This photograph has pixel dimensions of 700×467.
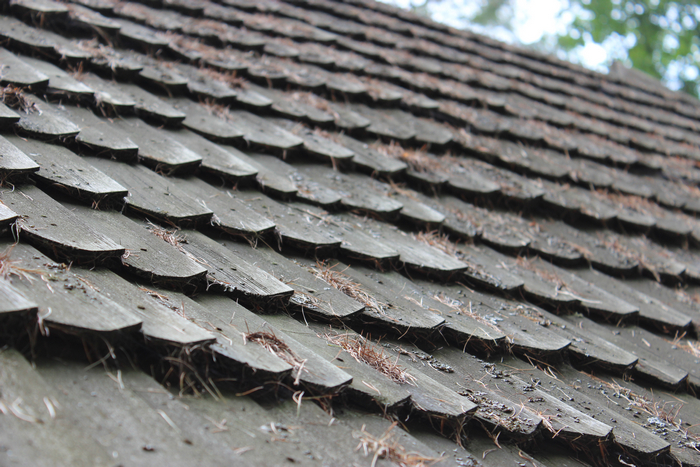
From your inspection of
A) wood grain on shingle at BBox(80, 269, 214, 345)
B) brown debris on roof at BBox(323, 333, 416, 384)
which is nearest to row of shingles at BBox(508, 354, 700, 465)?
brown debris on roof at BBox(323, 333, 416, 384)

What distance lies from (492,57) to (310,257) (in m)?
3.41

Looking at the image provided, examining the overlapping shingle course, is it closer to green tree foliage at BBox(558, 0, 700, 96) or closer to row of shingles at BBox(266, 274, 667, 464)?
row of shingles at BBox(266, 274, 667, 464)

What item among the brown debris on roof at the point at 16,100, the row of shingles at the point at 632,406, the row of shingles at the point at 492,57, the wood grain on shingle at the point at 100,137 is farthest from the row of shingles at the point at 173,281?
the row of shingles at the point at 492,57

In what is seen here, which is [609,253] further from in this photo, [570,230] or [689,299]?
[689,299]

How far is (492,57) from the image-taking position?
4.25 m

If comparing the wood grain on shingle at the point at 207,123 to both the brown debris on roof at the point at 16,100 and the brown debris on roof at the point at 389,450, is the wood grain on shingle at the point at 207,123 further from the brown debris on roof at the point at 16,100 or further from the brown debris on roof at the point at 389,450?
the brown debris on roof at the point at 389,450

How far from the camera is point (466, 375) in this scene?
1.49 metres

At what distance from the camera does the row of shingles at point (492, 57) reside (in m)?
3.98

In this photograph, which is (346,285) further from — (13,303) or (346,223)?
(13,303)

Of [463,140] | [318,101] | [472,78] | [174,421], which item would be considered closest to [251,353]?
[174,421]

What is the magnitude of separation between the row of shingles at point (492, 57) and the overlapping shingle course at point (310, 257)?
0.58m

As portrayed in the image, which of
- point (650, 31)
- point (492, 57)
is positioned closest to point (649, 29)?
point (650, 31)

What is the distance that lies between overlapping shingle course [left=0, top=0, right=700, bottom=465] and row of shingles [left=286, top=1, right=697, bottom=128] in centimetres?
58

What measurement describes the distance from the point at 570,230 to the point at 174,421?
237 cm
